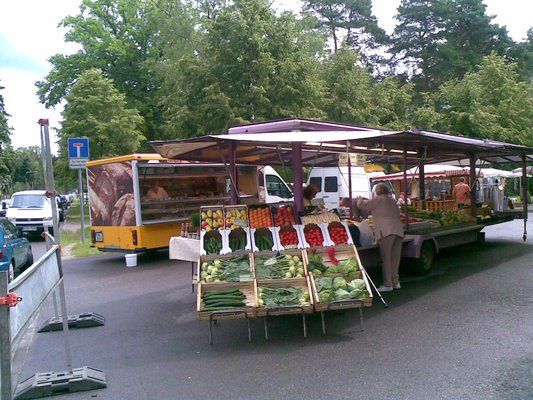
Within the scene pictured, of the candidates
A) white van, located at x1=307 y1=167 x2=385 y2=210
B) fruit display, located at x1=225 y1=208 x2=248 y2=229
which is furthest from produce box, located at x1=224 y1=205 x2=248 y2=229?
white van, located at x1=307 y1=167 x2=385 y2=210

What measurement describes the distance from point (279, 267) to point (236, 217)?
1376 mm

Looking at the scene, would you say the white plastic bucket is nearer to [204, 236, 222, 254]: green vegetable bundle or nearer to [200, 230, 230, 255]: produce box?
[200, 230, 230, 255]: produce box

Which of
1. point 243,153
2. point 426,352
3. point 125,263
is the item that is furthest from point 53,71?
point 426,352

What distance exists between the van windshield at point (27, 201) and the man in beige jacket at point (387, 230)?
54.3ft

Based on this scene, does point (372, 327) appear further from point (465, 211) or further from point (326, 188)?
point (326, 188)

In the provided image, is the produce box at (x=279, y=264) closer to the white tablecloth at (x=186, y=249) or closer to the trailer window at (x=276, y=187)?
the white tablecloth at (x=186, y=249)

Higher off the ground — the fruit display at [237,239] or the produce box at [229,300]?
the fruit display at [237,239]

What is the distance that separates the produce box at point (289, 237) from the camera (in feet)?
23.9

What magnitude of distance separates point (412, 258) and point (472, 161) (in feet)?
18.3

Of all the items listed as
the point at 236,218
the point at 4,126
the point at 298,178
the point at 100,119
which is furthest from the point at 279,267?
the point at 4,126

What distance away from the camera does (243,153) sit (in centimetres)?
1031

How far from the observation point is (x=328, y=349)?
573 centimetres

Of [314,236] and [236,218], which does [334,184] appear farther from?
[314,236]

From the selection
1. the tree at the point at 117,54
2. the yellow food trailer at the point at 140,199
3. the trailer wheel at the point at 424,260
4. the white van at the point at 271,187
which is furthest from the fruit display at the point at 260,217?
the tree at the point at 117,54
